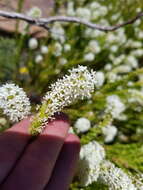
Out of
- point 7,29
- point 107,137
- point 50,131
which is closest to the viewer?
point 50,131

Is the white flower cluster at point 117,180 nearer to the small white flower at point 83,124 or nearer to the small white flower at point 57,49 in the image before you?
the small white flower at point 83,124

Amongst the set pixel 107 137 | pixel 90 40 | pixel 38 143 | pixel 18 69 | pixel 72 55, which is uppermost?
pixel 90 40

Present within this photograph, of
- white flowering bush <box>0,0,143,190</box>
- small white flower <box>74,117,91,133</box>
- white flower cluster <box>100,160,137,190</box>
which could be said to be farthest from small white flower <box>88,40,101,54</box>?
white flower cluster <box>100,160,137,190</box>

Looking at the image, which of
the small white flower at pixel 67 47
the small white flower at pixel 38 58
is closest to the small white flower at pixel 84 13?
the small white flower at pixel 67 47

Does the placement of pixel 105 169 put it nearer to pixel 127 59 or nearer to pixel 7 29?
pixel 127 59

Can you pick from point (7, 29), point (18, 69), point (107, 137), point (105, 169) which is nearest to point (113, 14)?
point (7, 29)

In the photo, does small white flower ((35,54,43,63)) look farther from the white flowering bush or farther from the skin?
the skin

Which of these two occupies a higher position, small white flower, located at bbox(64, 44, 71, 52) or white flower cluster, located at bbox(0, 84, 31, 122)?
small white flower, located at bbox(64, 44, 71, 52)
